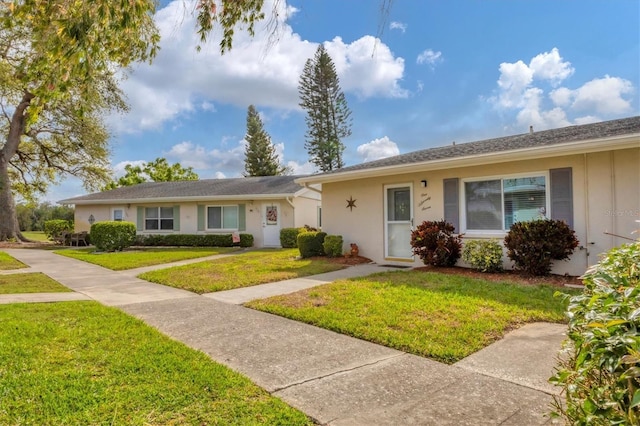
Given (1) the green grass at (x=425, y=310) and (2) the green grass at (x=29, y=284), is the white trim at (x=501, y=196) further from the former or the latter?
(2) the green grass at (x=29, y=284)

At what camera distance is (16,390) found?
2.88 metres

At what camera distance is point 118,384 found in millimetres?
2990

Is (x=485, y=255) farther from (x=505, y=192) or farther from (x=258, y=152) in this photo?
(x=258, y=152)

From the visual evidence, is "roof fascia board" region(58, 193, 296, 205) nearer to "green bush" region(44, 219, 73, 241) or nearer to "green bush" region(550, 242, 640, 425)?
"green bush" region(44, 219, 73, 241)

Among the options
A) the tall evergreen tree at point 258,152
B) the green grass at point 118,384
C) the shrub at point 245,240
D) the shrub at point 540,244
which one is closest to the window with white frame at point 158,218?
the shrub at point 245,240

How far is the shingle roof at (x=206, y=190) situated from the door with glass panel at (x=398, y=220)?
7579mm

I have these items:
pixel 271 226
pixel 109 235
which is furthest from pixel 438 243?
pixel 109 235

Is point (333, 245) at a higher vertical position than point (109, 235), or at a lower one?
lower

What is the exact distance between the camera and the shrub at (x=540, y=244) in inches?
286

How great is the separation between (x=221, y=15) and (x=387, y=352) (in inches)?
171

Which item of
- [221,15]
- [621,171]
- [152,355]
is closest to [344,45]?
[221,15]

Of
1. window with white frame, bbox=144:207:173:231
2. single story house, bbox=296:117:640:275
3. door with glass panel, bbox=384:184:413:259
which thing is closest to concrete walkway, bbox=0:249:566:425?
single story house, bbox=296:117:640:275

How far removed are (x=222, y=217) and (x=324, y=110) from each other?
1957 cm

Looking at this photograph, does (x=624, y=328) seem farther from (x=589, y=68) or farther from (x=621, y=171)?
(x=589, y=68)
